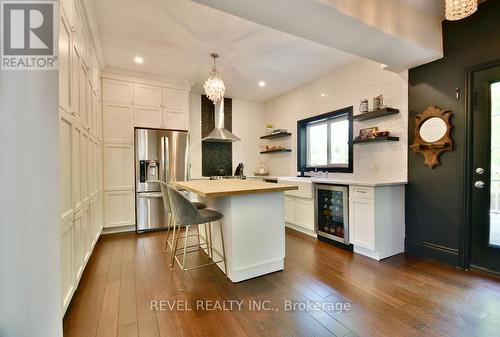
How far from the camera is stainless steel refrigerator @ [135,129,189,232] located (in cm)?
A: 375

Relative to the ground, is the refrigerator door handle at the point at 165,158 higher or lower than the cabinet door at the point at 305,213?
higher

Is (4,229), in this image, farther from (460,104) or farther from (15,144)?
(460,104)

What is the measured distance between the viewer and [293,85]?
4508 mm

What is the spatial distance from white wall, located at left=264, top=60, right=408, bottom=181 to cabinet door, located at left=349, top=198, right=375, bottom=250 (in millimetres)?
670

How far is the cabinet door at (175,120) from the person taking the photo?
4098 millimetres

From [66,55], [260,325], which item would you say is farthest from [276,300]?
[66,55]

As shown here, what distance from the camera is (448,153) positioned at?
2.49 meters

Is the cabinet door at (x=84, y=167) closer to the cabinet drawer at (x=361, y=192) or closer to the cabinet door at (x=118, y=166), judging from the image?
the cabinet door at (x=118, y=166)

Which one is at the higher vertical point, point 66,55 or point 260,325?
point 66,55

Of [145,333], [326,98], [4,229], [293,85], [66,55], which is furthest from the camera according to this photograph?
[293,85]

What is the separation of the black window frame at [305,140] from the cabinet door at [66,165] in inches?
135

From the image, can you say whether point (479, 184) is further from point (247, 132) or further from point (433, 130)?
point (247, 132)

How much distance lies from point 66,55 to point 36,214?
3.84 feet

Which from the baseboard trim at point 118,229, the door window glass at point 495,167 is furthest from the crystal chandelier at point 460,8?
the baseboard trim at point 118,229
